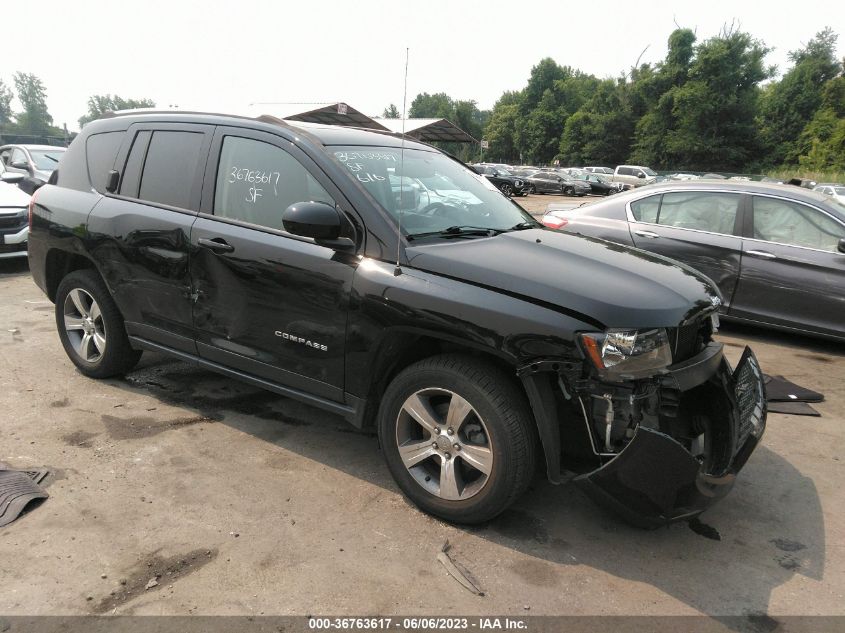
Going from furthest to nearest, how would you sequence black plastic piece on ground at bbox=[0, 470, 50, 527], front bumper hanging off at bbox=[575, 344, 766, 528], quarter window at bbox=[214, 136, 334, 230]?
quarter window at bbox=[214, 136, 334, 230] < black plastic piece on ground at bbox=[0, 470, 50, 527] < front bumper hanging off at bbox=[575, 344, 766, 528]

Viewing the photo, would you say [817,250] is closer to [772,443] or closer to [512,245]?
[772,443]

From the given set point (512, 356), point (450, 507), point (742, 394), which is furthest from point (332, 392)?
point (742, 394)

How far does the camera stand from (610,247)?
345 centimetres

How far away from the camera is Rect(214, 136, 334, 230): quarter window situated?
131 inches

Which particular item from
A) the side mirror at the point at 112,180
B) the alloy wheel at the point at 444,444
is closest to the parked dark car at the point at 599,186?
the side mirror at the point at 112,180

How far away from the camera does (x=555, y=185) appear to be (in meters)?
35.9

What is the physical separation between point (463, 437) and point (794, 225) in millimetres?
4683

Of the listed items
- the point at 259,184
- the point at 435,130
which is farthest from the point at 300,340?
the point at 435,130

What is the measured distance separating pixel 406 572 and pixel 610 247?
80.6 inches

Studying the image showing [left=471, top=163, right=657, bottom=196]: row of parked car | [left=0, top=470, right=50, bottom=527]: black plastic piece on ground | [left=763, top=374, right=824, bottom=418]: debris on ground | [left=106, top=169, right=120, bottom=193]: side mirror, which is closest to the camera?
[left=0, top=470, right=50, bottom=527]: black plastic piece on ground

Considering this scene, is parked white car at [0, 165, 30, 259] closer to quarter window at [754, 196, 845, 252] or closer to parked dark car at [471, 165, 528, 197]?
quarter window at [754, 196, 845, 252]

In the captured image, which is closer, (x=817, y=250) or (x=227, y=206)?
(x=227, y=206)

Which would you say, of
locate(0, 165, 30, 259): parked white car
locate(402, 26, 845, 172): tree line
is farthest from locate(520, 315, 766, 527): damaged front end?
locate(402, 26, 845, 172): tree line

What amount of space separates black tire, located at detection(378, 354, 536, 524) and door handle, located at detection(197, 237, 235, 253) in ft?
4.20
